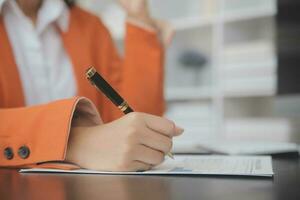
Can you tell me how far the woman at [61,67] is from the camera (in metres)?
0.58

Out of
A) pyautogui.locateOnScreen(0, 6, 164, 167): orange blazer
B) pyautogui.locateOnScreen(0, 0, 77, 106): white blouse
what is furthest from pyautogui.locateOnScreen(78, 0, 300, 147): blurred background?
pyautogui.locateOnScreen(0, 0, 77, 106): white blouse

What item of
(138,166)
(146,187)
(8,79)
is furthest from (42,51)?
(146,187)

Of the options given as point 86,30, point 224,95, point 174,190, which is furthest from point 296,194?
point 224,95

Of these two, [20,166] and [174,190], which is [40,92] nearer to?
[20,166]

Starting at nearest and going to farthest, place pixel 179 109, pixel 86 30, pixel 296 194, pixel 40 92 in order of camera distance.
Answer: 1. pixel 296 194
2. pixel 40 92
3. pixel 86 30
4. pixel 179 109

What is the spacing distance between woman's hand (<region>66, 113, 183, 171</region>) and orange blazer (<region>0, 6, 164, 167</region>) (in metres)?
0.04

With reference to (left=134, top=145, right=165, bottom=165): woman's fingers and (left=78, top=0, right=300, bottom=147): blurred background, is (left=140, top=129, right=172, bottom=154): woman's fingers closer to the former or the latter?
(left=134, top=145, right=165, bottom=165): woman's fingers

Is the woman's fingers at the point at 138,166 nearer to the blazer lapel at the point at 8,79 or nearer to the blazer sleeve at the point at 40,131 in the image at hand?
the blazer sleeve at the point at 40,131

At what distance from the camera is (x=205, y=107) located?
2025 mm

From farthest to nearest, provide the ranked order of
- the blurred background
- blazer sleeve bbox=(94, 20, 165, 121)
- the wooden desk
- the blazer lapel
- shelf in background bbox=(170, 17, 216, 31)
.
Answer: shelf in background bbox=(170, 17, 216, 31)
the blurred background
blazer sleeve bbox=(94, 20, 165, 121)
the blazer lapel
the wooden desk

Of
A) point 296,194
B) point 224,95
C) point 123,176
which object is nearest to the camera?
point 296,194

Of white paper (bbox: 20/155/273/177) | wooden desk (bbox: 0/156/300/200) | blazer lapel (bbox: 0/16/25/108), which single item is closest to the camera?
wooden desk (bbox: 0/156/300/200)

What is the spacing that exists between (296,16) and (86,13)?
2.45 ft

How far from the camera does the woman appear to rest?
577mm
